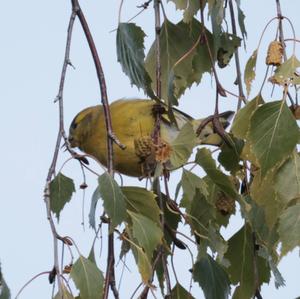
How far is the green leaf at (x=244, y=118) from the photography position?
7.36ft

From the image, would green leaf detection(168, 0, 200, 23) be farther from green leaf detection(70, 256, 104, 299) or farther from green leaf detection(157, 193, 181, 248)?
green leaf detection(70, 256, 104, 299)

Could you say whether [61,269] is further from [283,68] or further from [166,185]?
[283,68]

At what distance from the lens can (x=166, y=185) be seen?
226cm

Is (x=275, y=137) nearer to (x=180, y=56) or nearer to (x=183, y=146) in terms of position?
(x=183, y=146)

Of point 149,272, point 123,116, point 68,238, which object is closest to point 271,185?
point 149,272

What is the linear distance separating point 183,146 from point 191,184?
11 cm

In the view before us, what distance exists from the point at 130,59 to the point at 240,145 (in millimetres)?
393

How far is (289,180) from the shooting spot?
6.86ft

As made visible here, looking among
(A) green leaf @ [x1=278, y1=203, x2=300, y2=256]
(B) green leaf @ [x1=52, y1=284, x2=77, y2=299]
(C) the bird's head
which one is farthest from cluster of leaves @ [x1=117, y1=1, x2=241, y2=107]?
(C) the bird's head

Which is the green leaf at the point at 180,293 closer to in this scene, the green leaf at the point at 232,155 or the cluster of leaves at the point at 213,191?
the cluster of leaves at the point at 213,191

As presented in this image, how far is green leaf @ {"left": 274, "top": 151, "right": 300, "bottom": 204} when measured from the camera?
208cm

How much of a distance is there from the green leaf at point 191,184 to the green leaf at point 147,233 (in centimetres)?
21

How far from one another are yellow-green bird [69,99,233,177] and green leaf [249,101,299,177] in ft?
1.45

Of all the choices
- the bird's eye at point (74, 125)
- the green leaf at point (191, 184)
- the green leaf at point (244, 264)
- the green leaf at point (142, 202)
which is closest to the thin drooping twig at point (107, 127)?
the green leaf at point (142, 202)
